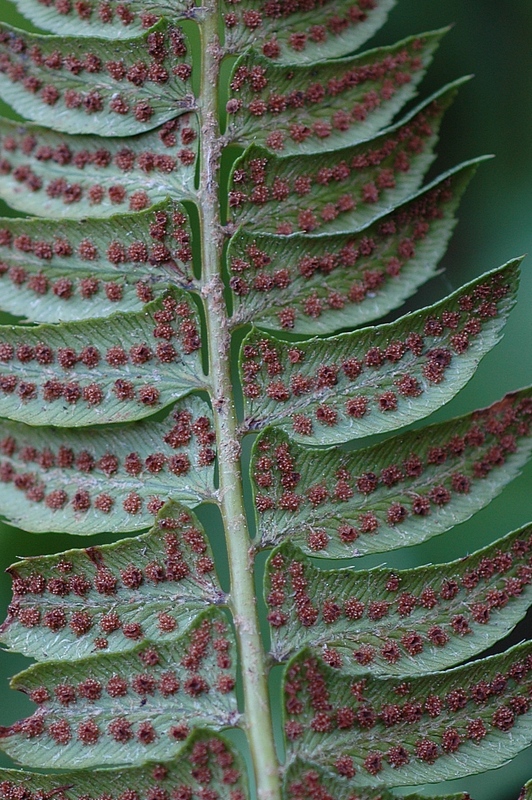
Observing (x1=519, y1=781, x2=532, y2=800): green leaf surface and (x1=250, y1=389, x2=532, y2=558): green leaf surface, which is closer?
(x1=519, y1=781, x2=532, y2=800): green leaf surface

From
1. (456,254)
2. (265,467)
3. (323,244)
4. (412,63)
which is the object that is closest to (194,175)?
(323,244)

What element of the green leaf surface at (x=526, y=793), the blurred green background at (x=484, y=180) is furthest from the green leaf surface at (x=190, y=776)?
the blurred green background at (x=484, y=180)

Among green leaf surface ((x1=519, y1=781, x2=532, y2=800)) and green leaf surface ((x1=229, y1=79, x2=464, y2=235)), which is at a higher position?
green leaf surface ((x1=229, y1=79, x2=464, y2=235))

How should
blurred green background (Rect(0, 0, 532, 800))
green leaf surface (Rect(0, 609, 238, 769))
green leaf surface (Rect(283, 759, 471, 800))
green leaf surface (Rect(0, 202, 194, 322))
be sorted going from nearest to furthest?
green leaf surface (Rect(283, 759, 471, 800)) → green leaf surface (Rect(0, 609, 238, 769)) → green leaf surface (Rect(0, 202, 194, 322)) → blurred green background (Rect(0, 0, 532, 800))

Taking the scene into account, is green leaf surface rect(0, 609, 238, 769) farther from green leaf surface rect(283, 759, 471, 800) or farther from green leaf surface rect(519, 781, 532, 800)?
green leaf surface rect(519, 781, 532, 800)

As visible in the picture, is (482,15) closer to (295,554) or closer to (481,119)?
(481,119)

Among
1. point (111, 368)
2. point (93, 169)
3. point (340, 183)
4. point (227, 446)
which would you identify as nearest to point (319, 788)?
point (227, 446)

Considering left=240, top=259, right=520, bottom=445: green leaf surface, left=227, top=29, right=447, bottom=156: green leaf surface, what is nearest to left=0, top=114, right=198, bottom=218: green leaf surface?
left=227, top=29, right=447, bottom=156: green leaf surface
